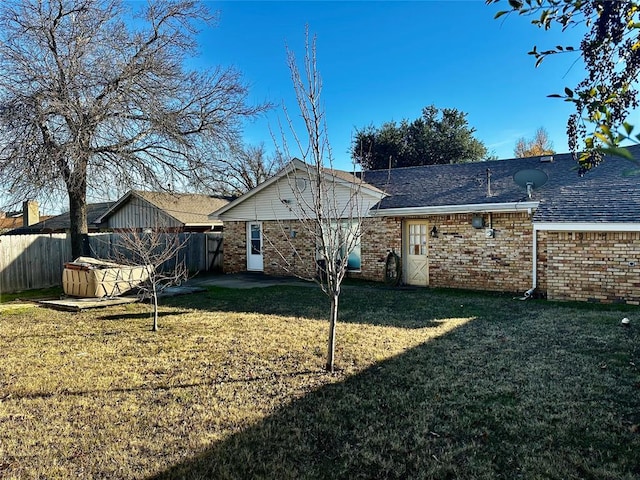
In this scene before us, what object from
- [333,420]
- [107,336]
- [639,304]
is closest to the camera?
[333,420]

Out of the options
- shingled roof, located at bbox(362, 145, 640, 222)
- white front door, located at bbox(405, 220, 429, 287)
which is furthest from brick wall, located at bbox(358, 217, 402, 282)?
shingled roof, located at bbox(362, 145, 640, 222)

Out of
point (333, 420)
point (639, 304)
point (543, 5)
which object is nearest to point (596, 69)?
point (543, 5)

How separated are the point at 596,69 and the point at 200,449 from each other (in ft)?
13.3

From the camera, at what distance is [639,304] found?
897cm

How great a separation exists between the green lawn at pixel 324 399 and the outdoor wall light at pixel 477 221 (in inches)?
146

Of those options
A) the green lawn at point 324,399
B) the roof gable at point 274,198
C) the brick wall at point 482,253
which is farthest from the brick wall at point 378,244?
the green lawn at point 324,399

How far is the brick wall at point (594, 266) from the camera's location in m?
9.07

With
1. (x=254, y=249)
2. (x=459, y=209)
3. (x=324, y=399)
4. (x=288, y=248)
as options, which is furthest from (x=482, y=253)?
(x=254, y=249)

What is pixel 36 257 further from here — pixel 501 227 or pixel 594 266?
pixel 594 266

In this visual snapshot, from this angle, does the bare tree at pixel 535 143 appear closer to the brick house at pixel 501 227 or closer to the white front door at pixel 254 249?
the brick house at pixel 501 227

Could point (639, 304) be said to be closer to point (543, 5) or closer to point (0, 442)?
point (543, 5)

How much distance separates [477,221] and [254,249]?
8.69m

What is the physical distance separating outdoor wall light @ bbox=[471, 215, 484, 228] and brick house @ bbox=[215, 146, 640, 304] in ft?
→ 0.14

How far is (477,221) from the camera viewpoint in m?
11.3
